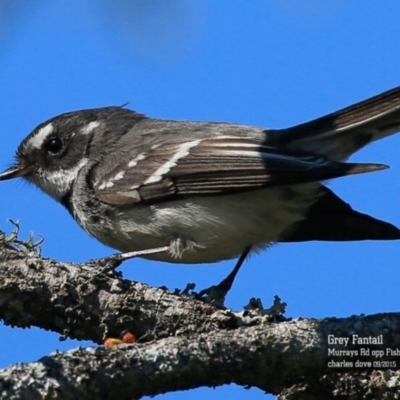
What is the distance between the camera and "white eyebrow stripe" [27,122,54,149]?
7.49 metres

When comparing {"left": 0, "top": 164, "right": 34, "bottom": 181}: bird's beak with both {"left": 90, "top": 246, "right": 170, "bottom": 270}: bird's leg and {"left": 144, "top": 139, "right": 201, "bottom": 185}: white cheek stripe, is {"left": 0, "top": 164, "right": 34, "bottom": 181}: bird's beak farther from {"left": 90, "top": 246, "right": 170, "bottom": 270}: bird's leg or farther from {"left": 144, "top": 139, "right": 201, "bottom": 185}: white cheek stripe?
{"left": 90, "top": 246, "right": 170, "bottom": 270}: bird's leg

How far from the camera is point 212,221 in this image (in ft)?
20.1

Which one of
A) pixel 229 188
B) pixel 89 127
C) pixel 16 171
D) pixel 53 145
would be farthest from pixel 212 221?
pixel 16 171

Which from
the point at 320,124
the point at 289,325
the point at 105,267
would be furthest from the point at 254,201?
the point at 289,325

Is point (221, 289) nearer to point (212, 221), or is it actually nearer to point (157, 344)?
point (212, 221)

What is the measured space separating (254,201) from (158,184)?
74cm

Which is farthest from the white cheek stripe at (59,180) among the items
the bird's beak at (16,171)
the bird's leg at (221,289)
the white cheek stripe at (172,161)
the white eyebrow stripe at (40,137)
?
the bird's leg at (221,289)

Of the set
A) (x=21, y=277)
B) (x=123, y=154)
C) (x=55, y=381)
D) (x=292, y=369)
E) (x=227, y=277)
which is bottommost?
(x=55, y=381)

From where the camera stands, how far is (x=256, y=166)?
607cm

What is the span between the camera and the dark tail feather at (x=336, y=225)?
646cm

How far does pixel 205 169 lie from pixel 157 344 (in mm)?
2346

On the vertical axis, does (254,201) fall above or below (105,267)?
above

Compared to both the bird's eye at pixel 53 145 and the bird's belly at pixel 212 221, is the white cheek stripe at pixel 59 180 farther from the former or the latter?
the bird's belly at pixel 212 221

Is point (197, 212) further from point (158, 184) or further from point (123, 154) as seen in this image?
point (123, 154)
